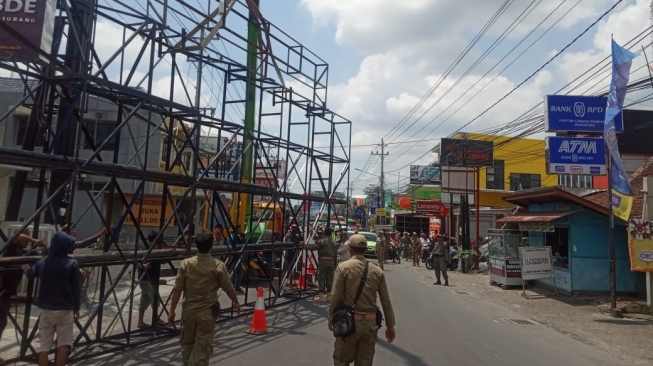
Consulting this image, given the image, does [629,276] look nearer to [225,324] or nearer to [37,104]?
[225,324]

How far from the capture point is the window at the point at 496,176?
40681mm

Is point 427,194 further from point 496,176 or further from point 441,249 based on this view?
point 441,249

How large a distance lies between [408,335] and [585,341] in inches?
131

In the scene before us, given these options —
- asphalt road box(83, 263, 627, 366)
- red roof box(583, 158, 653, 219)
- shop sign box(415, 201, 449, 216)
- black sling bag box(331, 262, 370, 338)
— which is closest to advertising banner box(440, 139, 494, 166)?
shop sign box(415, 201, 449, 216)

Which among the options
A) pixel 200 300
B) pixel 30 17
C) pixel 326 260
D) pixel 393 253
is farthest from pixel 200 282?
pixel 393 253

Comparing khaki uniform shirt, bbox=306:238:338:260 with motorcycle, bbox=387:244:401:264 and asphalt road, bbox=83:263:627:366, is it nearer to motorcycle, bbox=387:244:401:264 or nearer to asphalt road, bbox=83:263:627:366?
asphalt road, bbox=83:263:627:366

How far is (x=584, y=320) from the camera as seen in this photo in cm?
1095

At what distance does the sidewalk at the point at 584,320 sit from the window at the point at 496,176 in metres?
25.7

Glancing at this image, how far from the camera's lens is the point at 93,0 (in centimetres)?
670

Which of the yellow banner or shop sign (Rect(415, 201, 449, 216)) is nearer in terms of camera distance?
the yellow banner

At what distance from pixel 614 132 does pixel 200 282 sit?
10749 mm

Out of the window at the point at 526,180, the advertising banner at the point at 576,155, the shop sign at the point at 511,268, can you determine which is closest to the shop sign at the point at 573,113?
the advertising banner at the point at 576,155

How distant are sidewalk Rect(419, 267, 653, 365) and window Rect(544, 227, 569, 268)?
0.99 m

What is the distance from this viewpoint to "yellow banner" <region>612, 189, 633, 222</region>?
448 inches
